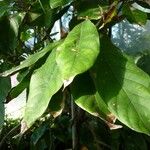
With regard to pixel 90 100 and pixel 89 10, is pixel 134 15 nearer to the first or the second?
pixel 89 10

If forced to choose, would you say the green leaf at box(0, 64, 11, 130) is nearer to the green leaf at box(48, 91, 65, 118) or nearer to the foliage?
the foliage

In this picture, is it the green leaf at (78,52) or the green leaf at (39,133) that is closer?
the green leaf at (78,52)

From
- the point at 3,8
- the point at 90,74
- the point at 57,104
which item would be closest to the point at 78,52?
the point at 90,74

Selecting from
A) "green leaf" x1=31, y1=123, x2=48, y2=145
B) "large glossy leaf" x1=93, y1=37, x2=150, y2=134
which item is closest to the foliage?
"large glossy leaf" x1=93, y1=37, x2=150, y2=134

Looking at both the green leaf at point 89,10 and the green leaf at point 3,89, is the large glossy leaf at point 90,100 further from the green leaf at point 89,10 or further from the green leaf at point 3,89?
the green leaf at point 3,89

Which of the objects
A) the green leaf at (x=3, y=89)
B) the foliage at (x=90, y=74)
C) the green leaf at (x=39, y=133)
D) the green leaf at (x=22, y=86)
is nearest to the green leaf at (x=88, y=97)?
the foliage at (x=90, y=74)

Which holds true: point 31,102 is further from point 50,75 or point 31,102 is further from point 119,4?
point 119,4
